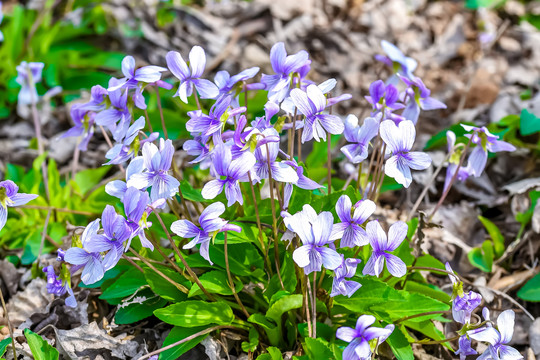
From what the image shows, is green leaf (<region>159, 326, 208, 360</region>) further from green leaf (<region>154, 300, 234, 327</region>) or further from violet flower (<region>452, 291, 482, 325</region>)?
violet flower (<region>452, 291, 482, 325</region>)

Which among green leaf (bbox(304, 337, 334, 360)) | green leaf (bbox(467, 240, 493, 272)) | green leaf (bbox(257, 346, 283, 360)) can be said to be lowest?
green leaf (bbox(467, 240, 493, 272))

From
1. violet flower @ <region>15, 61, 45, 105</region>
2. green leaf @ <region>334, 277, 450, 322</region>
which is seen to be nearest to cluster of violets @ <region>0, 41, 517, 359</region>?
green leaf @ <region>334, 277, 450, 322</region>

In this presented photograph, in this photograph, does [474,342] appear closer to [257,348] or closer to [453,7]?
[257,348]

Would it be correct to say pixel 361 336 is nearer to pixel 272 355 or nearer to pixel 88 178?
pixel 272 355

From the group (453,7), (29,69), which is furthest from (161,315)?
(453,7)

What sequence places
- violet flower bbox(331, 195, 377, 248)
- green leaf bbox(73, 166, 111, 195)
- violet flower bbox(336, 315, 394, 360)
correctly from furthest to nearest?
green leaf bbox(73, 166, 111, 195) → violet flower bbox(331, 195, 377, 248) → violet flower bbox(336, 315, 394, 360)

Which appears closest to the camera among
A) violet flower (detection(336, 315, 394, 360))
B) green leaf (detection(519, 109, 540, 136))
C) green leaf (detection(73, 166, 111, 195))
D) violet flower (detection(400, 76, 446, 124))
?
violet flower (detection(336, 315, 394, 360))
